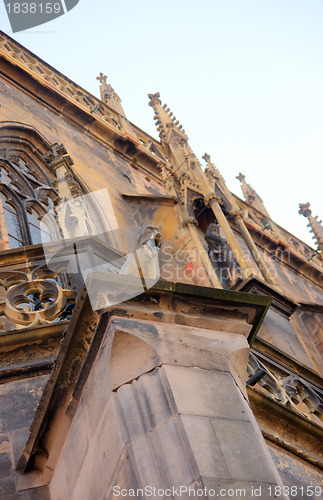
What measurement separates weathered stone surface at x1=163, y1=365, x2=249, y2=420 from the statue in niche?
6012 mm

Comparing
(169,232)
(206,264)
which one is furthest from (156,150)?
(206,264)

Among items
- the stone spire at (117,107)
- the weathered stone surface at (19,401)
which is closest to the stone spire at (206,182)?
the stone spire at (117,107)

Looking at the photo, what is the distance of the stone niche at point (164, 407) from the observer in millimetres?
2994

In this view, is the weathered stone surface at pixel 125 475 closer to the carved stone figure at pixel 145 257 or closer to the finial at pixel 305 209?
the carved stone figure at pixel 145 257

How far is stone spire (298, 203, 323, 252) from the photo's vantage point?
1778cm

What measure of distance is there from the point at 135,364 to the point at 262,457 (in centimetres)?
77

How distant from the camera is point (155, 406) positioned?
324 centimetres

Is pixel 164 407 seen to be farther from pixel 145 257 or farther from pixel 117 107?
pixel 117 107

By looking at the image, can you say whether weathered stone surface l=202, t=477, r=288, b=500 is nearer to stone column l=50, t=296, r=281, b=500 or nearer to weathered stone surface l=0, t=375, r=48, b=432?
stone column l=50, t=296, r=281, b=500

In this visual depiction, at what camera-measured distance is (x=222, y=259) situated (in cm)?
995

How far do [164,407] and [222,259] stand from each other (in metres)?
6.80

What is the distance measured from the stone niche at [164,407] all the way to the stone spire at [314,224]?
14151mm

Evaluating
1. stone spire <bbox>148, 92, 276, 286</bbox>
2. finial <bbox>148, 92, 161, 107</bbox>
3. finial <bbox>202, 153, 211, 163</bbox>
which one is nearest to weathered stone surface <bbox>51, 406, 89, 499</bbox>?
stone spire <bbox>148, 92, 276, 286</bbox>

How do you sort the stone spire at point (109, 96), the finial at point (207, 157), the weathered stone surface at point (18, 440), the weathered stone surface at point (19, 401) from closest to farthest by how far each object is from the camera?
the weathered stone surface at point (18, 440) < the weathered stone surface at point (19, 401) < the finial at point (207, 157) < the stone spire at point (109, 96)
